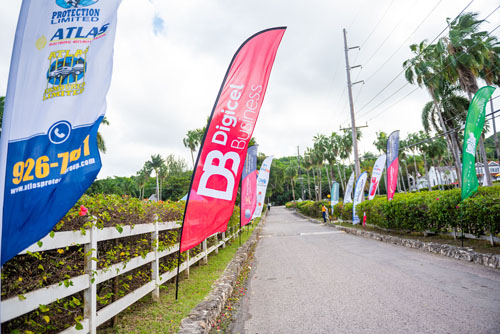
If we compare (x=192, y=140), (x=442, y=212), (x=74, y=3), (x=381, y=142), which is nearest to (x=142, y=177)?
(x=192, y=140)

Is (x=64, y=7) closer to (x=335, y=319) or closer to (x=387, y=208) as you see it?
(x=335, y=319)

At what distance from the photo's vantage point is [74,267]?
2.76 metres

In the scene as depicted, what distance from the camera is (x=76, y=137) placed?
2.20m

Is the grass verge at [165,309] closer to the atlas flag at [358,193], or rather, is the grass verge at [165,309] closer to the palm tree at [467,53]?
the atlas flag at [358,193]

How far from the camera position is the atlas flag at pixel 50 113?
6.24ft

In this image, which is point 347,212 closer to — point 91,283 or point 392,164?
point 392,164

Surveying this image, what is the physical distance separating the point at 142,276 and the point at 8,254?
279 centimetres

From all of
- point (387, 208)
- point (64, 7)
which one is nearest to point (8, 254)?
point (64, 7)

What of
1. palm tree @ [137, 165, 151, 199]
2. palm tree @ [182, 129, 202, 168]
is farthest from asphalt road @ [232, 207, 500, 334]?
palm tree @ [137, 165, 151, 199]

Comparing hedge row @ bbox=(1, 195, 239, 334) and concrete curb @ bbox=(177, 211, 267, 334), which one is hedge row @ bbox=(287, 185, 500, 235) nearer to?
concrete curb @ bbox=(177, 211, 267, 334)

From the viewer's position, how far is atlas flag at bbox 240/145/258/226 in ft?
40.3

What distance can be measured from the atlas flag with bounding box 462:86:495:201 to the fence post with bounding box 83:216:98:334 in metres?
8.68

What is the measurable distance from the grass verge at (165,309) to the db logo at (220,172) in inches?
65.5

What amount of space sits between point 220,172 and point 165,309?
2.18 metres
